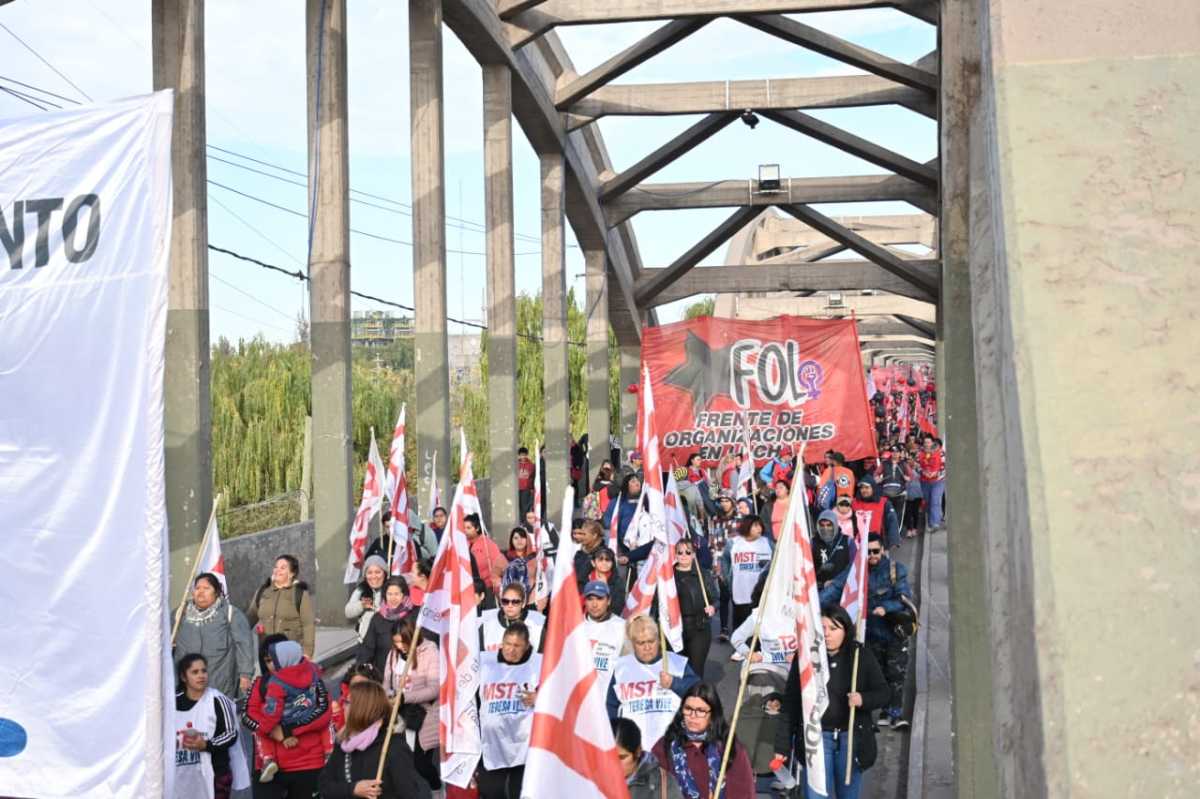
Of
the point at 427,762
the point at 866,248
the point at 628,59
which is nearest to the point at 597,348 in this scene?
the point at 866,248

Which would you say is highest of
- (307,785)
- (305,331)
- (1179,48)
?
(305,331)

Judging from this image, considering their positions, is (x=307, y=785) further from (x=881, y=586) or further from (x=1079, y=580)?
(x=1079, y=580)

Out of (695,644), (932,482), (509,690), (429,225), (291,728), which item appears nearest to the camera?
(291,728)

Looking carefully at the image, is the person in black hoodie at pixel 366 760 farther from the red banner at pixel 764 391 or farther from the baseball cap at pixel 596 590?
the red banner at pixel 764 391

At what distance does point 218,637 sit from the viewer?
9.91m

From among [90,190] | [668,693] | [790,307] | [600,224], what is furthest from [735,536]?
[790,307]

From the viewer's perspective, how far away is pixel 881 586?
12.5 metres

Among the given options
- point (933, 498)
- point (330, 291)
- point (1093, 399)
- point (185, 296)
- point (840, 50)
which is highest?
point (840, 50)

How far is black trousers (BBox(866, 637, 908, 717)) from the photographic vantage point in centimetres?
1230

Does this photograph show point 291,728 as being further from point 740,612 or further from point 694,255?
point 694,255

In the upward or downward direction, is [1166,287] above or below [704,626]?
above

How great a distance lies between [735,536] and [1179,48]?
1332 centimetres

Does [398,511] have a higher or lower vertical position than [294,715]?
higher

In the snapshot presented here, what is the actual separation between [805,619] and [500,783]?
6.55 ft
